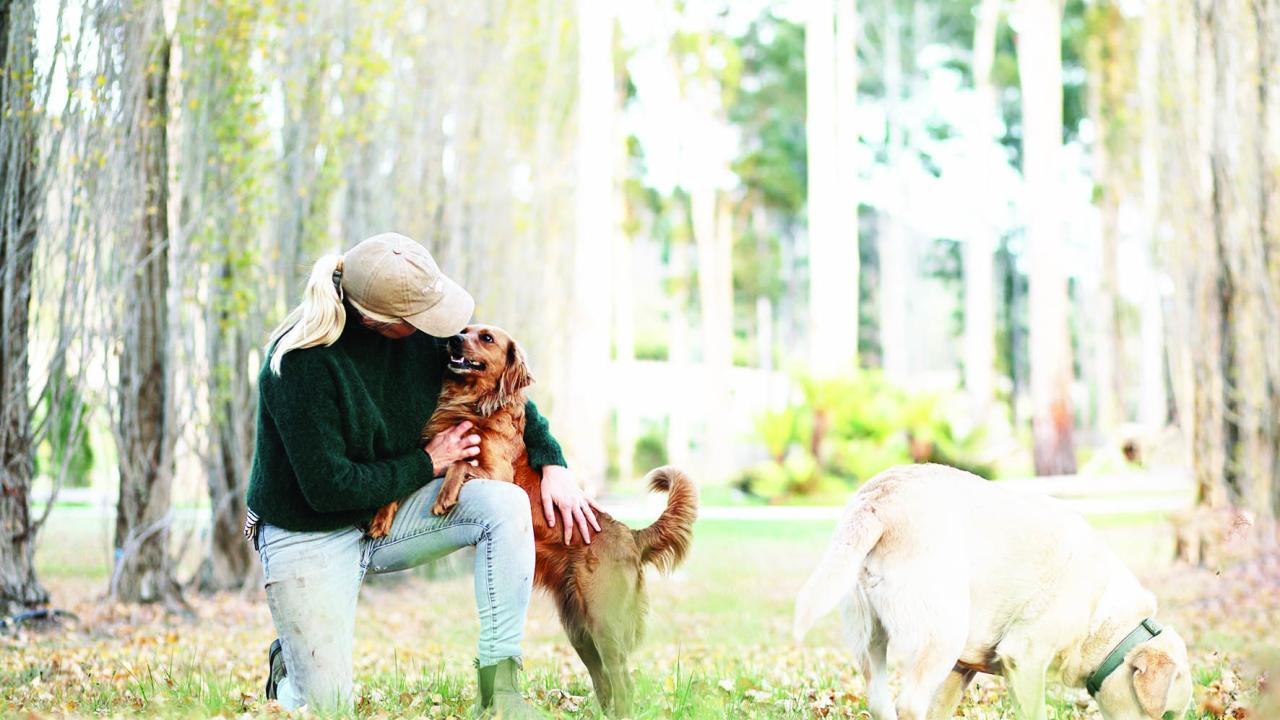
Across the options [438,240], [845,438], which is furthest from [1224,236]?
[845,438]

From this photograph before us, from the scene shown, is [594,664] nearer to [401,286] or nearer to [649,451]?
Result: [401,286]

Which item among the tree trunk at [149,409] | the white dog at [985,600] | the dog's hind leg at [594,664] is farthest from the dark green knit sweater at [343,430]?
the tree trunk at [149,409]

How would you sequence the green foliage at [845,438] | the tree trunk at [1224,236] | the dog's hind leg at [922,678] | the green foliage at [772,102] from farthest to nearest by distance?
the green foliage at [772,102]
the green foliage at [845,438]
the tree trunk at [1224,236]
the dog's hind leg at [922,678]

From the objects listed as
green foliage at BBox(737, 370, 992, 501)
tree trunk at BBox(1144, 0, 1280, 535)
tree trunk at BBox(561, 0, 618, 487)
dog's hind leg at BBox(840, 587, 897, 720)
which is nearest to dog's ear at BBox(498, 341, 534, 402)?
dog's hind leg at BBox(840, 587, 897, 720)

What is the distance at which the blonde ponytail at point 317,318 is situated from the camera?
3889 mm

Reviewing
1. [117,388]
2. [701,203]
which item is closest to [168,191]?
[117,388]

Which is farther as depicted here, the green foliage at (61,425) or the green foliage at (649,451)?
the green foliage at (649,451)

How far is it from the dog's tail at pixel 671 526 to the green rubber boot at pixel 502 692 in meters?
0.60

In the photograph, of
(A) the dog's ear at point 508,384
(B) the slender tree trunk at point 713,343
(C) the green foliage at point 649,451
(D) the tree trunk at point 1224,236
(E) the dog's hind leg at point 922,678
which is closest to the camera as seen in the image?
(E) the dog's hind leg at point 922,678

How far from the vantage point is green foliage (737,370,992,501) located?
62.7 ft

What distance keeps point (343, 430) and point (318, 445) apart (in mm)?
155

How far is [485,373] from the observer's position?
4.30 metres

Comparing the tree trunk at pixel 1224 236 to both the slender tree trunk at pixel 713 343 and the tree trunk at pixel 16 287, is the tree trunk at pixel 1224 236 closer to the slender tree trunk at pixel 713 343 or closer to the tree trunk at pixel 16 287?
the tree trunk at pixel 16 287

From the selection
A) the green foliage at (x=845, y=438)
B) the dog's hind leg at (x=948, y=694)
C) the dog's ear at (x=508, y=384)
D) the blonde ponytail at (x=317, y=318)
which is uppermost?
the blonde ponytail at (x=317, y=318)
